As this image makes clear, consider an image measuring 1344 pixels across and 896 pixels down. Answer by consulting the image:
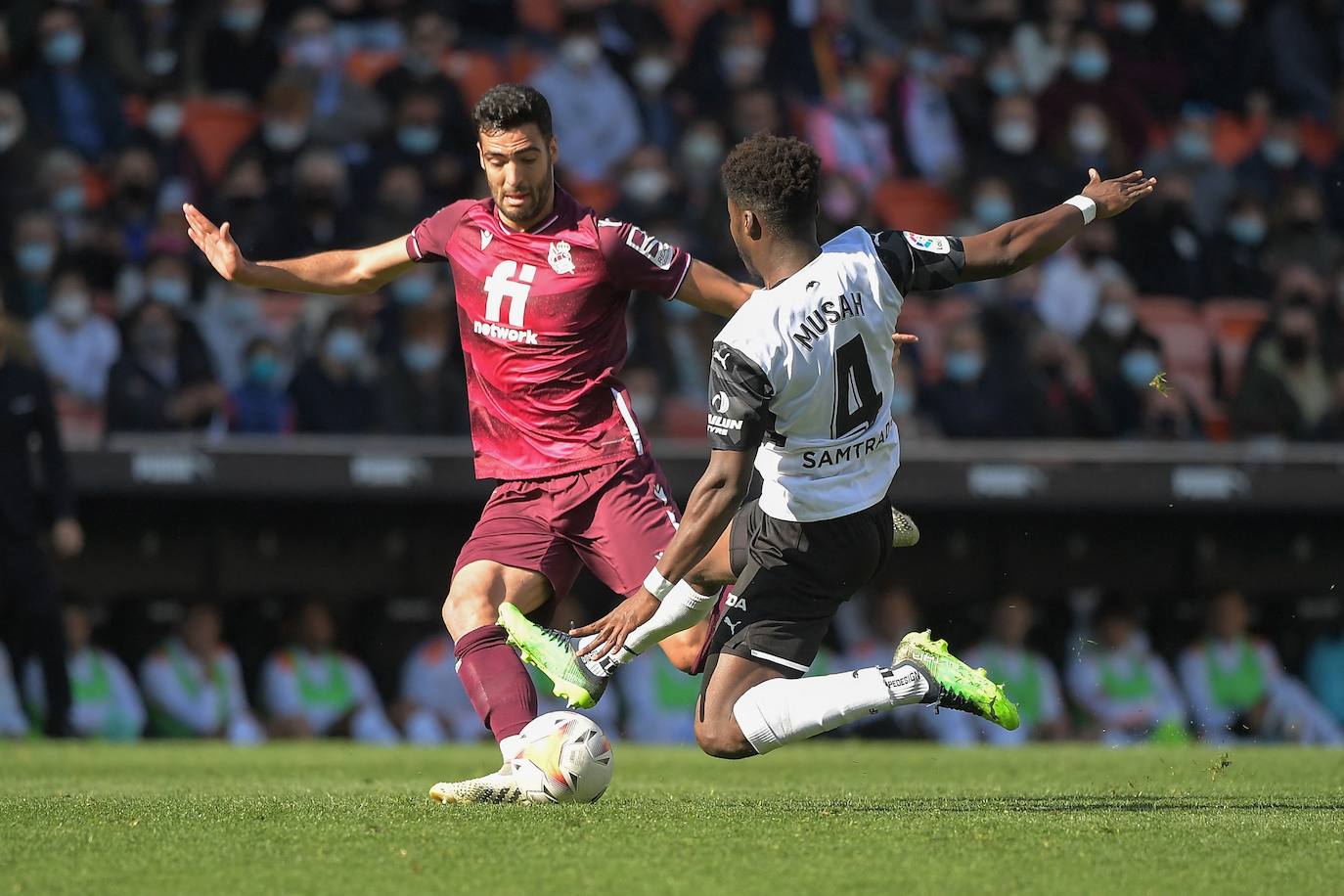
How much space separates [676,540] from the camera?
5.18 m

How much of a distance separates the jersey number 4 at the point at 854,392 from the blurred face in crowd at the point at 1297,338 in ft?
28.1

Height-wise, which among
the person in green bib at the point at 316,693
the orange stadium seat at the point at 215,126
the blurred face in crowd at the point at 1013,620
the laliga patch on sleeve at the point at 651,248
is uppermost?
the orange stadium seat at the point at 215,126

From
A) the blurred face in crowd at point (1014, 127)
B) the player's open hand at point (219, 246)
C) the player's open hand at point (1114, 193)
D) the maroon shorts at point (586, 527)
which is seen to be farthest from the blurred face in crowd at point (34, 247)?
the player's open hand at point (1114, 193)

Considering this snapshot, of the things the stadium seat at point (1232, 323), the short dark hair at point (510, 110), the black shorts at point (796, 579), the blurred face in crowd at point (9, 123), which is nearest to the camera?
the black shorts at point (796, 579)

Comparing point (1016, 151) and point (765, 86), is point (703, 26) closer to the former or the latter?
point (765, 86)

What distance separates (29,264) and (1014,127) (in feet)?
25.3

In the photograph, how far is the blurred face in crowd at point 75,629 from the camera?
36.8ft

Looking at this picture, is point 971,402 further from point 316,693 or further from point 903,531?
point 903,531

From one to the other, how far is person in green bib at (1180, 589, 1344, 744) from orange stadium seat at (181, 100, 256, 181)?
7673mm

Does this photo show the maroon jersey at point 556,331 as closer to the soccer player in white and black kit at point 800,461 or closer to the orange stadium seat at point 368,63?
the soccer player in white and black kit at point 800,461

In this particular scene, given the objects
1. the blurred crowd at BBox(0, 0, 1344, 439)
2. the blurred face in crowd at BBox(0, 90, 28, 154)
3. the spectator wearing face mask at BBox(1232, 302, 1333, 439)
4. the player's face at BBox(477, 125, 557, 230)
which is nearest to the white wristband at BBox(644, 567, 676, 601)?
the player's face at BBox(477, 125, 557, 230)

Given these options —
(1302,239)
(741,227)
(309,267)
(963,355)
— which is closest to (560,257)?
(741,227)

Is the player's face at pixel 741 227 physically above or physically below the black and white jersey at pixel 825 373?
above

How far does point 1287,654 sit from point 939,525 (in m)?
2.51
